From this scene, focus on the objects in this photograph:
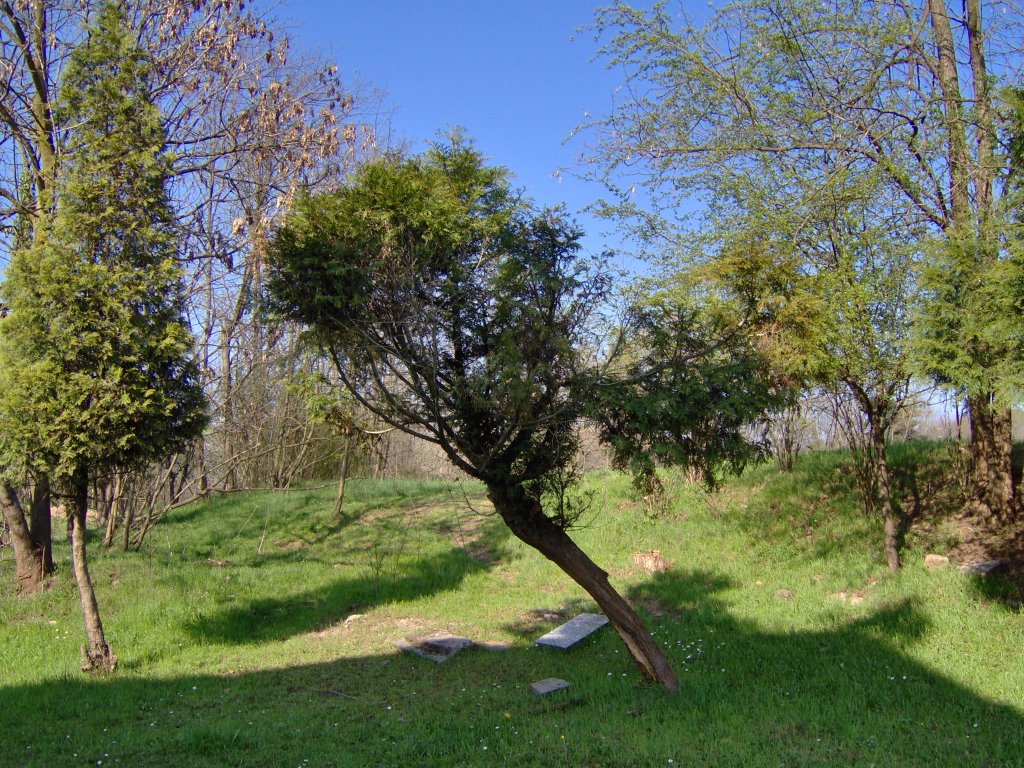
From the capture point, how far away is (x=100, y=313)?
7.19 metres

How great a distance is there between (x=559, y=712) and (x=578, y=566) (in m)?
1.16

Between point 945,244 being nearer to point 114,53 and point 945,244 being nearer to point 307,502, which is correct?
point 114,53

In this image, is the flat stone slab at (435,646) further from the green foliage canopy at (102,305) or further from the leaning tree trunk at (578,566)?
the green foliage canopy at (102,305)

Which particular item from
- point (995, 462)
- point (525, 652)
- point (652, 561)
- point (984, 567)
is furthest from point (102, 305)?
point (995, 462)

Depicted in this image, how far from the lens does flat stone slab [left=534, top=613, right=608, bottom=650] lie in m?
8.23

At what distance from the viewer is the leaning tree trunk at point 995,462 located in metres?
9.05

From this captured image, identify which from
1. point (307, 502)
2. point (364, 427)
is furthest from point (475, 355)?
point (307, 502)

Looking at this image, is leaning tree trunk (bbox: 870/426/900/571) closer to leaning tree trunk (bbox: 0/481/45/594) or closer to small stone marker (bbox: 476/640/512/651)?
small stone marker (bbox: 476/640/512/651)

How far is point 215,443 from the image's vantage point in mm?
16156

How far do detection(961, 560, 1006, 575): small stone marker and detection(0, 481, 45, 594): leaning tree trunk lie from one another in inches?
441

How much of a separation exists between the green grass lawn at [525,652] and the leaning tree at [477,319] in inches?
81.1

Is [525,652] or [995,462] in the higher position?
[995,462]

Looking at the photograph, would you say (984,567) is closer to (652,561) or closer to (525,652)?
(652,561)

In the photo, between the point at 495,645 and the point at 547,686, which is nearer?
the point at 547,686
